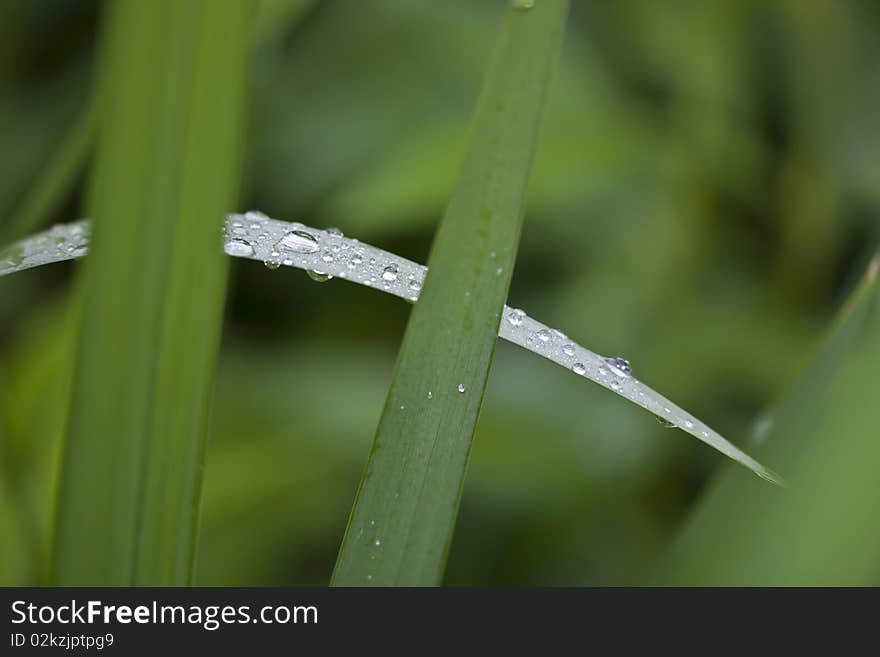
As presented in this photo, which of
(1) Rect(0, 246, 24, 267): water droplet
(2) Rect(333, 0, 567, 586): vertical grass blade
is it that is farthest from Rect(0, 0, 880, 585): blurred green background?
(2) Rect(333, 0, 567, 586): vertical grass blade

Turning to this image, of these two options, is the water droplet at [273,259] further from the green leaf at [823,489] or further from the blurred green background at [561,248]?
the blurred green background at [561,248]

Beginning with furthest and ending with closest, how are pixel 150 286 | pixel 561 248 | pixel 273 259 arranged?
pixel 561 248, pixel 273 259, pixel 150 286

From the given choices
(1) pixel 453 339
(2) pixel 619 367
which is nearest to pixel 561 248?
(2) pixel 619 367

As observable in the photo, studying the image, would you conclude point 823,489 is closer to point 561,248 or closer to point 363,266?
point 363,266

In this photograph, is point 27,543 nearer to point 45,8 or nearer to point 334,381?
point 334,381

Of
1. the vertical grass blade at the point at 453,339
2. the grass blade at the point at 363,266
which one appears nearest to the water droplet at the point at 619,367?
the grass blade at the point at 363,266

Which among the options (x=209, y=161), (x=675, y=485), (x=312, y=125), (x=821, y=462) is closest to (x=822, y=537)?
(x=821, y=462)
